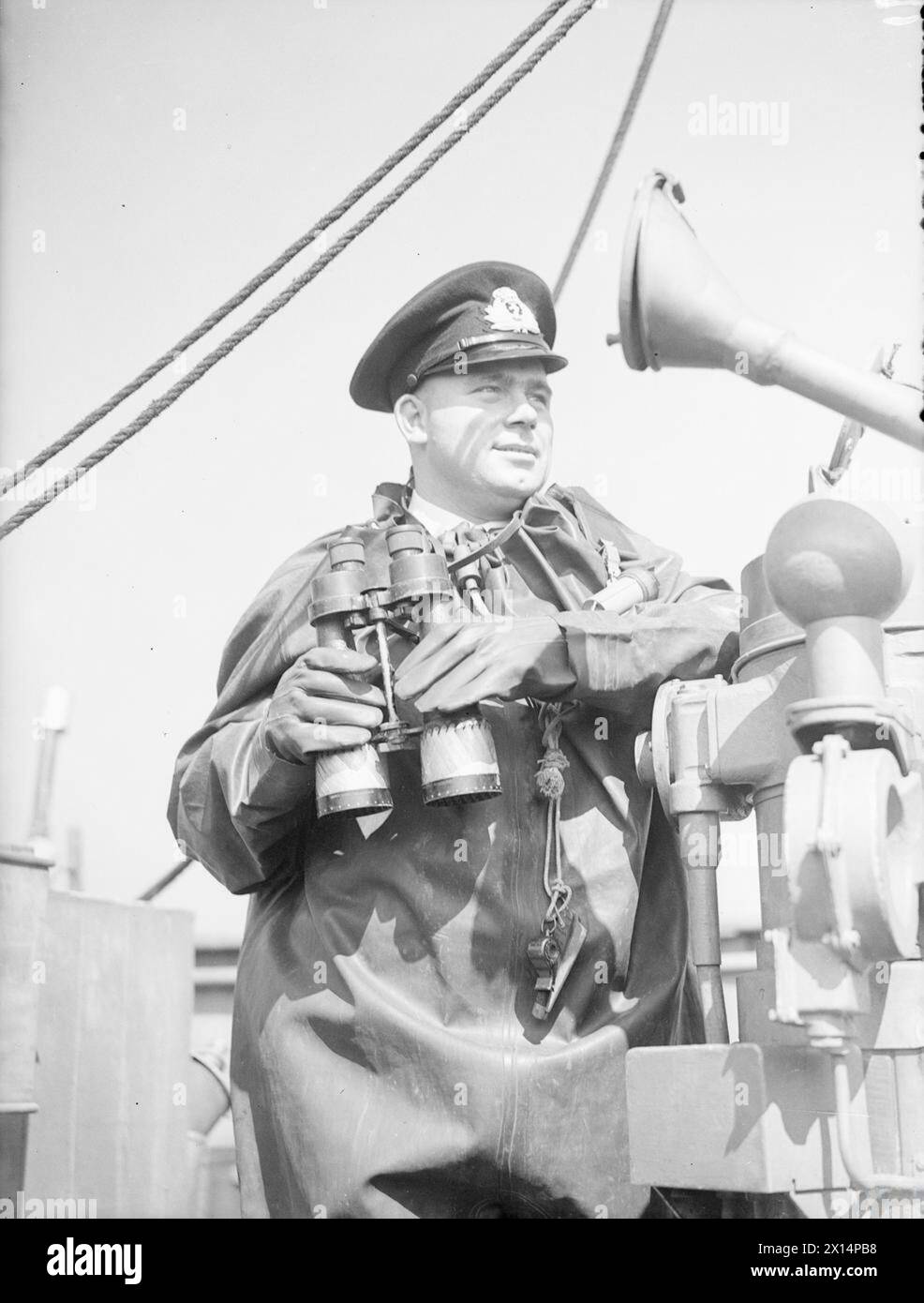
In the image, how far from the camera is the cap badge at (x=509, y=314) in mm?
2918

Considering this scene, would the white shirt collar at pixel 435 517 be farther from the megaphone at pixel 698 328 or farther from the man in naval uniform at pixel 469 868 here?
the megaphone at pixel 698 328

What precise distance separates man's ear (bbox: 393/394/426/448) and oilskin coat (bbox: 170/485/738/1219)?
0.26 metres

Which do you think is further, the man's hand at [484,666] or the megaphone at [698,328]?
the man's hand at [484,666]

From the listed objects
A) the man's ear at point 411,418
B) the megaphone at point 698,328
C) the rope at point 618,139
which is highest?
the rope at point 618,139

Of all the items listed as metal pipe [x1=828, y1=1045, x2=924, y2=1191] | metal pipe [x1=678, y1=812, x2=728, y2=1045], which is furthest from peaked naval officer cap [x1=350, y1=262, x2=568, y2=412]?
metal pipe [x1=828, y1=1045, x2=924, y2=1191]

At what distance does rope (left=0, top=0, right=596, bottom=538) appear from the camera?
2838 mm

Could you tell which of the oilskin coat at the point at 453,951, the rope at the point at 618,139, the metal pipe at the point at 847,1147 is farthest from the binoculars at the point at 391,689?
the rope at the point at 618,139

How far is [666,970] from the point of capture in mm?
2604

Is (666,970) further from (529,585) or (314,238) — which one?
(314,238)

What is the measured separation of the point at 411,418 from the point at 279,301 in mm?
314

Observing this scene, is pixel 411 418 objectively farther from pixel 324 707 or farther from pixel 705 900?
pixel 705 900

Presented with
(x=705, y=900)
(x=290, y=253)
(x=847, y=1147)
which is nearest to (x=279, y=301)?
(x=290, y=253)

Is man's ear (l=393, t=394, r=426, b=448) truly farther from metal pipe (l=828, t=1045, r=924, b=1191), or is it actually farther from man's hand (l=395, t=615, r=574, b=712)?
metal pipe (l=828, t=1045, r=924, b=1191)

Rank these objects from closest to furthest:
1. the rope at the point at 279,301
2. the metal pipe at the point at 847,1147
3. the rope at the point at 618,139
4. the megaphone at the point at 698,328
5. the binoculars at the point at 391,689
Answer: the metal pipe at the point at 847,1147 < the megaphone at the point at 698,328 < the binoculars at the point at 391,689 < the rope at the point at 279,301 < the rope at the point at 618,139
